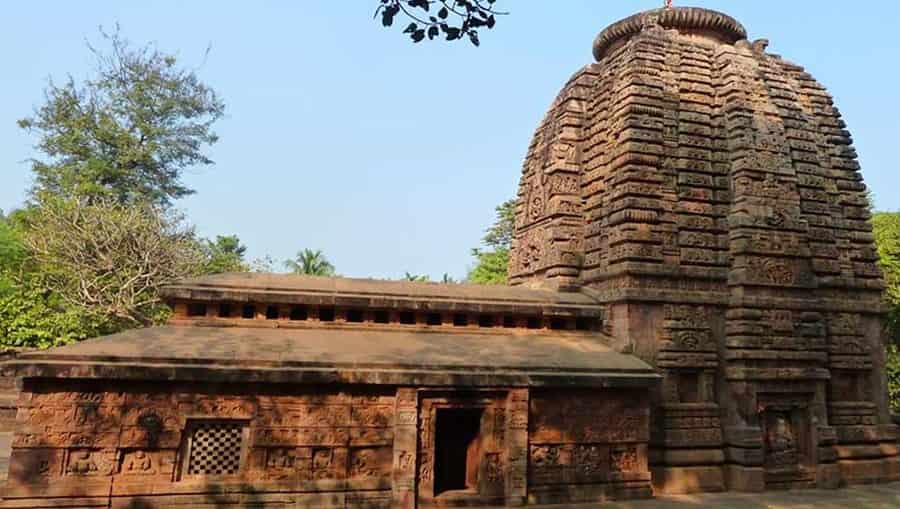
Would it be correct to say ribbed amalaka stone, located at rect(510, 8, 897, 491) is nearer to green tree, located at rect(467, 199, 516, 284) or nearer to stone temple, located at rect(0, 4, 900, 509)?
stone temple, located at rect(0, 4, 900, 509)

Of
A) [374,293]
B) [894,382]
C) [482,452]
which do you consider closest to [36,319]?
[374,293]

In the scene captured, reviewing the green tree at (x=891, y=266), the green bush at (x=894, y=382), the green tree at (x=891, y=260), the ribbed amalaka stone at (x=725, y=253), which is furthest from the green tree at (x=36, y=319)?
the green tree at (x=891, y=260)

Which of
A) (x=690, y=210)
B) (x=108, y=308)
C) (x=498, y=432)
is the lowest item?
(x=498, y=432)

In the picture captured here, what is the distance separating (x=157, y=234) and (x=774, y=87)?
19.7 metres

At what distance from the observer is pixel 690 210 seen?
11.1 metres

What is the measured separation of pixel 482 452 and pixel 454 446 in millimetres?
658

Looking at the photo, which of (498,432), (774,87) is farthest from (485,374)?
(774,87)

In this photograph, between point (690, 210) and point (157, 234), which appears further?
point (157, 234)

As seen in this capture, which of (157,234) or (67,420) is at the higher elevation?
(157,234)

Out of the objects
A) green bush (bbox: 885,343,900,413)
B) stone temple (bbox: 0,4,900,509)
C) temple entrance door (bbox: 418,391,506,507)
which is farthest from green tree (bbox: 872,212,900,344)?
temple entrance door (bbox: 418,391,506,507)

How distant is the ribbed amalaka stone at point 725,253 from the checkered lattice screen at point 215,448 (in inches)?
256

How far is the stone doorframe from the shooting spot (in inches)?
323

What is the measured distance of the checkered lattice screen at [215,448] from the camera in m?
7.89

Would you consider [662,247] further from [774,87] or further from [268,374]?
[268,374]
